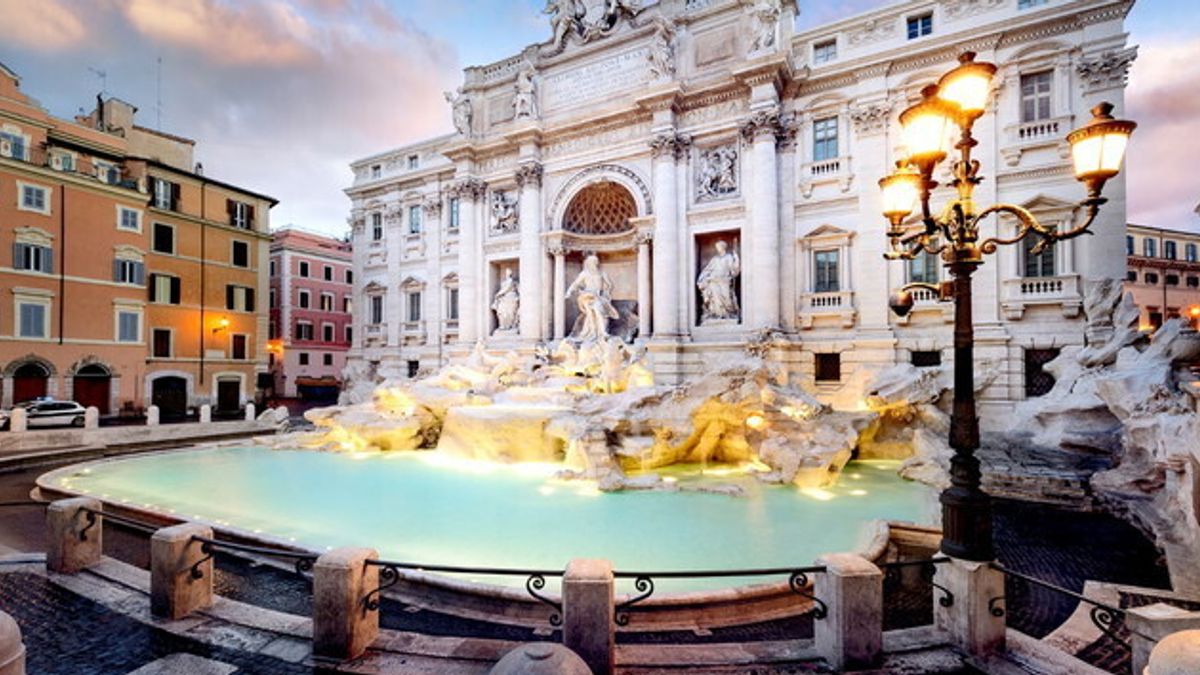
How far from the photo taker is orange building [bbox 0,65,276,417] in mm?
19344

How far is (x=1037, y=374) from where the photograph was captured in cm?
1430

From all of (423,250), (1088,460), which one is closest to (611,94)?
(423,250)

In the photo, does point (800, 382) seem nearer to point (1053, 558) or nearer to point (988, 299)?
point (988, 299)

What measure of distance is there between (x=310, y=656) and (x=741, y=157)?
57.6ft

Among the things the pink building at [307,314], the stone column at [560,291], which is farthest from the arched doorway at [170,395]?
the stone column at [560,291]

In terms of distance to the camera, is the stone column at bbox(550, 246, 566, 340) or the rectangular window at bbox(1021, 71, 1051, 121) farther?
the stone column at bbox(550, 246, 566, 340)

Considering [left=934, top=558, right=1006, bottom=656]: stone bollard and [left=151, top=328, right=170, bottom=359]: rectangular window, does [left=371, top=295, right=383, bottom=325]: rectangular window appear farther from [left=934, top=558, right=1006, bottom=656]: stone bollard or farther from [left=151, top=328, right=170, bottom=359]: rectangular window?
[left=934, top=558, right=1006, bottom=656]: stone bollard

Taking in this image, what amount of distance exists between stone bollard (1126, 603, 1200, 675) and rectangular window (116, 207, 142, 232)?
30985mm

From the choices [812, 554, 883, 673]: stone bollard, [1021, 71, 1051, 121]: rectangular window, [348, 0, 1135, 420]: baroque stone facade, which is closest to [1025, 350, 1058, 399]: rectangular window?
[348, 0, 1135, 420]: baroque stone facade

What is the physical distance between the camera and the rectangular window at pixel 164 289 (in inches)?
918

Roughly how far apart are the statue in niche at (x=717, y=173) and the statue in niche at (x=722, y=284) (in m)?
1.91

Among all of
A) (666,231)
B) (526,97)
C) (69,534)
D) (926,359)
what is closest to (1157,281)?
(926,359)

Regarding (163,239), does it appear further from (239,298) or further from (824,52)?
(824,52)

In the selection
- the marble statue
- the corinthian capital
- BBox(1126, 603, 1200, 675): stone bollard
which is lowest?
BBox(1126, 603, 1200, 675): stone bollard
